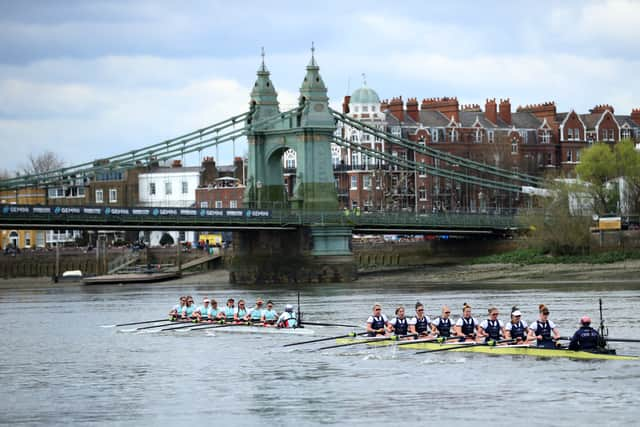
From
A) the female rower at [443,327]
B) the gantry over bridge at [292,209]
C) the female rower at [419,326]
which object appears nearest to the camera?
the female rower at [443,327]

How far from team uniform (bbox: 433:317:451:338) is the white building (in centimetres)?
7638

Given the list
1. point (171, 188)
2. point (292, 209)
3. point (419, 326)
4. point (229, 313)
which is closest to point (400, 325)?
point (419, 326)

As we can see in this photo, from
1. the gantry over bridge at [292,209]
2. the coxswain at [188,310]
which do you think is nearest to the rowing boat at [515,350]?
the coxswain at [188,310]

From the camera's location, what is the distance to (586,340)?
35.4 metres

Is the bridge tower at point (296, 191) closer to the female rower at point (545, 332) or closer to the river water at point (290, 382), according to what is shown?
the river water at point (290, 382)

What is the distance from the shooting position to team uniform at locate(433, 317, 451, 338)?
131 ft

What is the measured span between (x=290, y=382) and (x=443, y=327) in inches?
248

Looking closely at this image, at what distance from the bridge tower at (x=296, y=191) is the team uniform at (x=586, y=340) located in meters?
44.9

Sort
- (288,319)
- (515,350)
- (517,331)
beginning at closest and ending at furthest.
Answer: (515,350), (517,331), (288,319)

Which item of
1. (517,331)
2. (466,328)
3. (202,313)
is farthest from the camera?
(202,313)

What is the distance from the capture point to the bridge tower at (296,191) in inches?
3179

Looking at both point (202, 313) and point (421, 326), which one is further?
point (202, 313)

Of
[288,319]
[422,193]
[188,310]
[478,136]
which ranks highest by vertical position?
[478,136]

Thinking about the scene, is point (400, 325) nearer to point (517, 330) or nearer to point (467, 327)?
point (467, 327)
